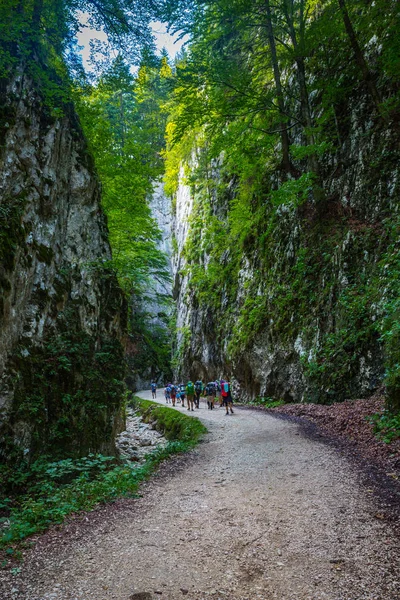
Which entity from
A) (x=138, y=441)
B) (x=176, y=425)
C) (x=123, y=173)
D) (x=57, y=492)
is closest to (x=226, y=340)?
(x=176, y=425)

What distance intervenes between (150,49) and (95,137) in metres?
4.93

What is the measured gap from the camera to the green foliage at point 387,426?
6781 mm

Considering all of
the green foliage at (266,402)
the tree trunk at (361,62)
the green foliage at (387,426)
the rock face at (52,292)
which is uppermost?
the tree trunk at (361,62)

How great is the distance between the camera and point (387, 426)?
23.5ft

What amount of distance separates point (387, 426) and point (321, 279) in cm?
779

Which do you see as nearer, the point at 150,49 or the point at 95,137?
the point at 150,49

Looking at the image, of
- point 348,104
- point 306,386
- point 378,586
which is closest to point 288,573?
point 378,586

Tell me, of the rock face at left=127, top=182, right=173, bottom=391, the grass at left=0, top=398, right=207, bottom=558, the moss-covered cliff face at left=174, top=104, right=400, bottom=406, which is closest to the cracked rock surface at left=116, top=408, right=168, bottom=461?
the grass at left=0, top=398, right=207, bottom=558

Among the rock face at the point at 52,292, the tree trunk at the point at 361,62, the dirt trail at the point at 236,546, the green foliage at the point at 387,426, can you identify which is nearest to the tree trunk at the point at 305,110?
the tree trunk at the point at 361,62

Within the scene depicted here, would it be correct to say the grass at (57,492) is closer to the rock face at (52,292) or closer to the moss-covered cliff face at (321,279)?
the rock face at (52,292)

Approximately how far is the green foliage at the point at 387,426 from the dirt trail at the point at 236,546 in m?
1.14

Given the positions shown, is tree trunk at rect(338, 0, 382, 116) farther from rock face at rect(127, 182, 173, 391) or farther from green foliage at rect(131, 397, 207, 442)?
rock face at rect(127, 182, 173, 391)

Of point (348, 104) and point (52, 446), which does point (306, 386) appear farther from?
point (348, 104)

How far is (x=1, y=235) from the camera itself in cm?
755
